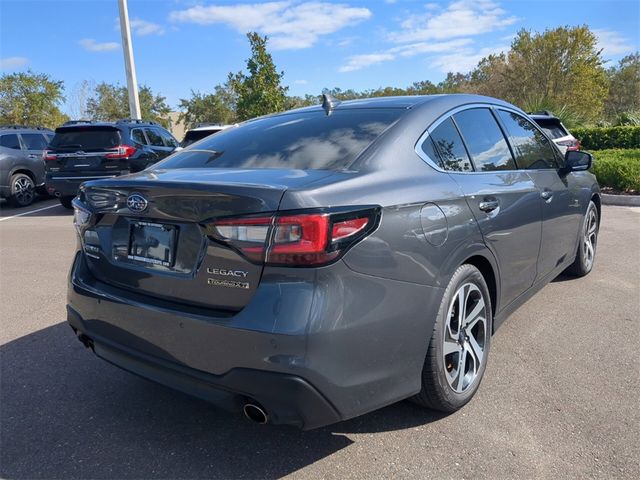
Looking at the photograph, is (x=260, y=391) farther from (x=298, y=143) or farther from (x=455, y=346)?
(x=298, y=143)

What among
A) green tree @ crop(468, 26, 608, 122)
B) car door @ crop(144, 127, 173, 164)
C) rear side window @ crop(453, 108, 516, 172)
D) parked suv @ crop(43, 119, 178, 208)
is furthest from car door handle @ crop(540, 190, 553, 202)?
green tree @ crop(468, 26, 608, 122)

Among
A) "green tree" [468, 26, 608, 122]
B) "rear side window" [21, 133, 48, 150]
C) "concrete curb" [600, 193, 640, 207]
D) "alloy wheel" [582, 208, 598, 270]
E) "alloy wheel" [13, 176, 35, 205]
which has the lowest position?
"concrete curb" [600, 193, 640, 207]

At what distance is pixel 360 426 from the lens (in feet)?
9.11

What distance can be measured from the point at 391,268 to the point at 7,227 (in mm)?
9328

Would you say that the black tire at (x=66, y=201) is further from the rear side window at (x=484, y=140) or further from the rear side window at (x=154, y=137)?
the rear side window at (x=484, y=140)

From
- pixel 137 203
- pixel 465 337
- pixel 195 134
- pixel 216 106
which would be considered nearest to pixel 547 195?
pixel 465 337

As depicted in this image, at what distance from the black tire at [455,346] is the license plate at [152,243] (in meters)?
1.29

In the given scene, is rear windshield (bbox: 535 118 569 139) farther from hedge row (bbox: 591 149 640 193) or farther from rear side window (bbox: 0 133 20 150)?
rear side window (bbox: 0 133 20 150)

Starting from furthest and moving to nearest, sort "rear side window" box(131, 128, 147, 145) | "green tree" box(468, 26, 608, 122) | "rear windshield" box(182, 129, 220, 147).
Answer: "green tree" box(468, 26, 608, 122)
"rear windshield" box(182, 129, 220, 147)
"rear side window" box(131, 128, 147, 145)

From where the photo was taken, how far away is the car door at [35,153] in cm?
1257

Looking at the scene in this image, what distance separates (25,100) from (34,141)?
2289cm

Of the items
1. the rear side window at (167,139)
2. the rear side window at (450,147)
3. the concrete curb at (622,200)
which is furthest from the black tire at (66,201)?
the concrete curb at (622,200)

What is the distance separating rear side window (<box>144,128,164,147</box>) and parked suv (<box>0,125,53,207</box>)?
10.4 ft

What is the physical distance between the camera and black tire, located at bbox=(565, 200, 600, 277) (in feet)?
16.4
